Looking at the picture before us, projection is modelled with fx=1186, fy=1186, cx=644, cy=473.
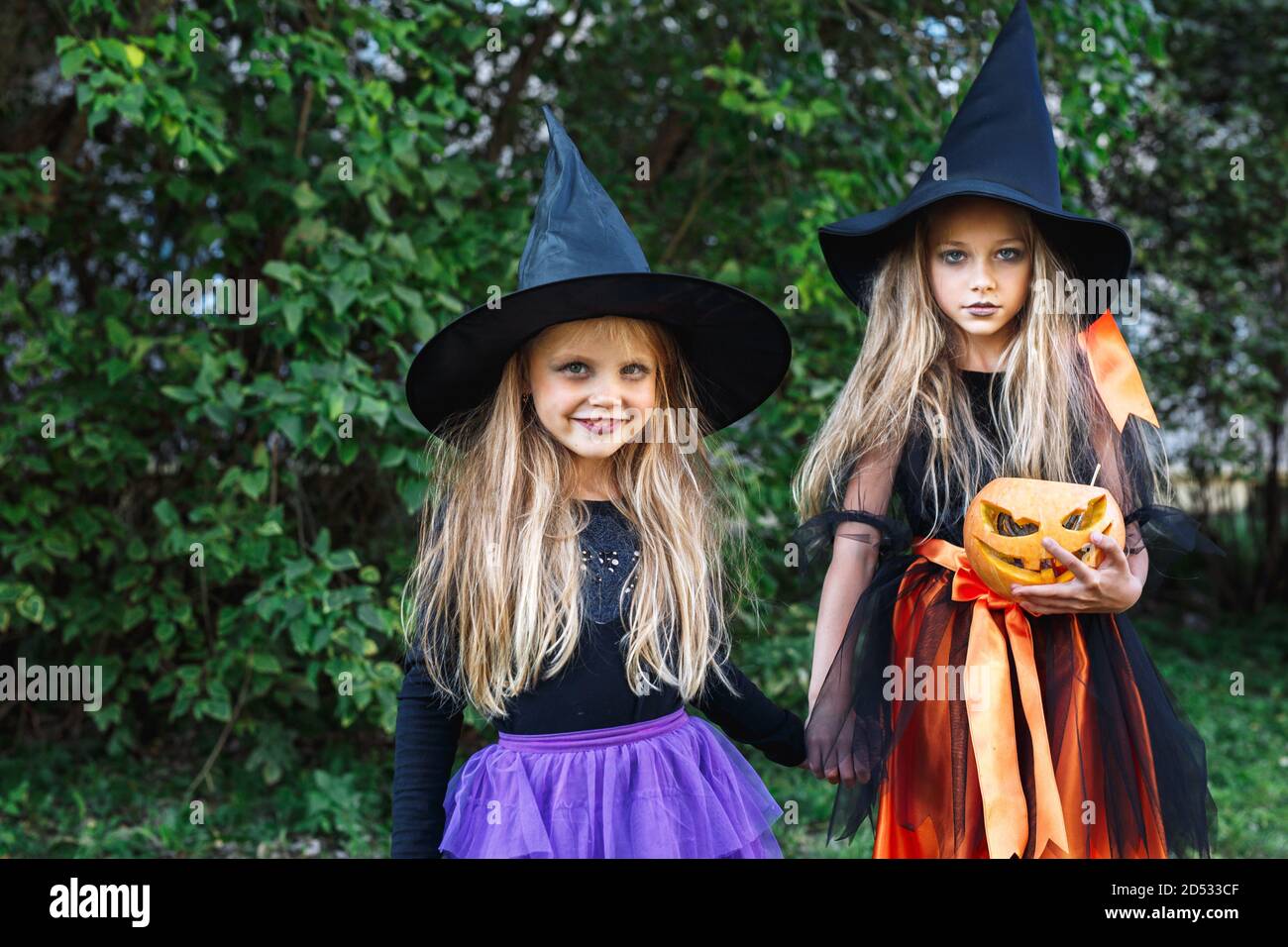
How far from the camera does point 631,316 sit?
7.32 feet

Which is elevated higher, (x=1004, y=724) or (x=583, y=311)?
(x=583, y=311)

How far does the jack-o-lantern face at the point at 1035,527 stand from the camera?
2.07 metres

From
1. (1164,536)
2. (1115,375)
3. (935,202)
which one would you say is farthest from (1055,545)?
(935,202)

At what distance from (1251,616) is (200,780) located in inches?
287

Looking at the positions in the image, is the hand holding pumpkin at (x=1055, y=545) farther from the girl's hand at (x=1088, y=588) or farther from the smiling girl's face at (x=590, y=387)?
the smiling girl's face at (x=590, y=387)

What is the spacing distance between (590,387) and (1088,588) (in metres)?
0.96

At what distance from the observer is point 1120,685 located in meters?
2.20

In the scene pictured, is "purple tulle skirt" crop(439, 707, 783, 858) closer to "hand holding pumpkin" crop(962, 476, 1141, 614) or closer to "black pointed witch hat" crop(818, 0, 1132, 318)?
"hand holding pumpkin" crop(962, 476, 1141, 614)

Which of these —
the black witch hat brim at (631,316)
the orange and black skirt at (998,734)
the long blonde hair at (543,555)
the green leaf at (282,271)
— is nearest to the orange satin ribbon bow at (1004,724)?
the orange and black skirt at (998,734)

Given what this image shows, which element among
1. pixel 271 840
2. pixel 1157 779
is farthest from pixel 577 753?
pixel 271 840

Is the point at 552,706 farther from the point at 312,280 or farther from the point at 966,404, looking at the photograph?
the point at 312,280

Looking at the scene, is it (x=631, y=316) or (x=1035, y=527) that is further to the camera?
(x=631, y=316)

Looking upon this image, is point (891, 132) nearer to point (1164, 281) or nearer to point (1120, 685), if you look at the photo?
point (1120, 685)

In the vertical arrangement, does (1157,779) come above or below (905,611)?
below
